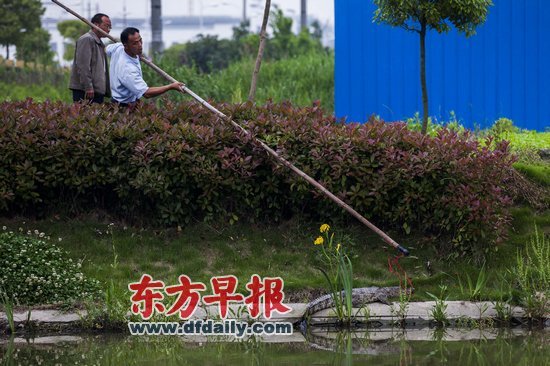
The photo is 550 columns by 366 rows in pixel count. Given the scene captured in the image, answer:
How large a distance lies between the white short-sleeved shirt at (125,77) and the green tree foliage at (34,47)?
16924 mm

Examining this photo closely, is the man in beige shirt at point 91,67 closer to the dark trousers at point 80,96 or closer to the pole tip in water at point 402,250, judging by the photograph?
the dark trousers at point 80,96

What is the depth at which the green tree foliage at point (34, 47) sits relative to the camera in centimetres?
2773

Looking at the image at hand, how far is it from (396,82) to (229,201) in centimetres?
549

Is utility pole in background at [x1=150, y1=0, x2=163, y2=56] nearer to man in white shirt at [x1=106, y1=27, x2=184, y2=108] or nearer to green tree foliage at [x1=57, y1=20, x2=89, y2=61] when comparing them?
green tree foliage at [x1=57, y1=20, x2=89, y2=61]

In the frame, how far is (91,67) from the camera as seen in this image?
11086 mm

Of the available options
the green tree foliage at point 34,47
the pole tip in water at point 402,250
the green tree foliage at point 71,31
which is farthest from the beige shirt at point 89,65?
the green tree foliage at point 71,31

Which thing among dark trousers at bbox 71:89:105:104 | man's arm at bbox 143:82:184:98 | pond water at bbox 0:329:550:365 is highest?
man's arm at bbox 143:82:184:98

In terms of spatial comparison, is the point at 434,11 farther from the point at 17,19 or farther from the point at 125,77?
the point at 17,19

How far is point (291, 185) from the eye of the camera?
377 inches

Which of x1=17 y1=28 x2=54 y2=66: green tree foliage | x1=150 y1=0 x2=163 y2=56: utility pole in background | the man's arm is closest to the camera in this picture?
the man's arm

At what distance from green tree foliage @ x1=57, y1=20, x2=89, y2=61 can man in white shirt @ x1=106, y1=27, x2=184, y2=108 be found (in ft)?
71.5

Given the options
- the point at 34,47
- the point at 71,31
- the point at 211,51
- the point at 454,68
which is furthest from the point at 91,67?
the point at 71,31

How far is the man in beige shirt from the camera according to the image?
11.0 meters

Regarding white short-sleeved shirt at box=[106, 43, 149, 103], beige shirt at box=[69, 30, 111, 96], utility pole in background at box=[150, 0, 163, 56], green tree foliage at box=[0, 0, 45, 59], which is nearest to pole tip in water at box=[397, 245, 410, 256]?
white short-sleeved shirt at box=[106, 43, 149, 103]
